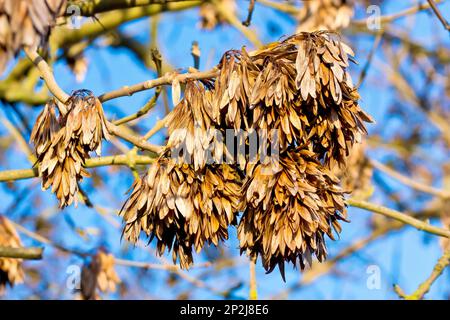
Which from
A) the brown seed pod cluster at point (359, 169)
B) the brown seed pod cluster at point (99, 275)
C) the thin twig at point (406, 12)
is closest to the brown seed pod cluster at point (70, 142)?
the brown seed pod cluster at point (99, 275)

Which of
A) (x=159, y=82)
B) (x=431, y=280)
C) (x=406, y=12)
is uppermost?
(x=406, y=12)

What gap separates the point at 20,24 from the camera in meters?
2.09

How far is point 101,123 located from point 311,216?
71cm

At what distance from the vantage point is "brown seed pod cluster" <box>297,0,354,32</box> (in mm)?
4375

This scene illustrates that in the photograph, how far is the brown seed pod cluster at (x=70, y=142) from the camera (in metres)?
2.38

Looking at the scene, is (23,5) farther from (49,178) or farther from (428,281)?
(428,281)

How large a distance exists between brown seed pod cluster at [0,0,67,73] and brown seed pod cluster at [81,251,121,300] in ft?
6.92

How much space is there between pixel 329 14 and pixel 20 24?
267cm

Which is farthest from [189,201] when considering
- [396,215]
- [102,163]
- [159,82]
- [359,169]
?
[359,169]

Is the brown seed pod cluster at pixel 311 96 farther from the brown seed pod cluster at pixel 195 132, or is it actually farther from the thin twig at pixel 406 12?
the thin twig at pixel 406 12

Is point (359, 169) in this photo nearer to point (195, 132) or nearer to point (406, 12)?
point (406, 12)

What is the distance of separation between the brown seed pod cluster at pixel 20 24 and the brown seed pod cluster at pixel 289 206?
70 centimetres

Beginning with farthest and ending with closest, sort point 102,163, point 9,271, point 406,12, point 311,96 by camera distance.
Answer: point 406,12 → point 9,271 → point 102,163 → point 311,96
